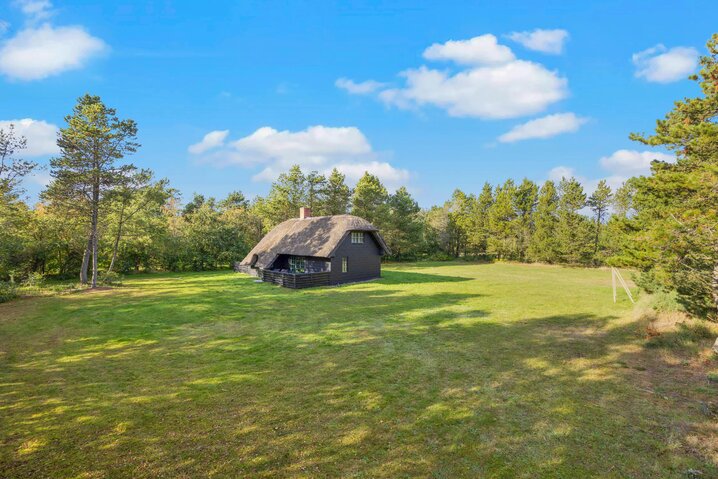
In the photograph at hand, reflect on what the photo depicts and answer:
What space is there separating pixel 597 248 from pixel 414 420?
155ft

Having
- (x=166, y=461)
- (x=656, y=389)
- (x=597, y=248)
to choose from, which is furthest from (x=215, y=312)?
(x=597, y=248)

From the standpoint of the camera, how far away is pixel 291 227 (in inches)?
1273

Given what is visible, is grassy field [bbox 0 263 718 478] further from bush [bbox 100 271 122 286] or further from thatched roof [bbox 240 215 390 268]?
thatched roof [bbox 240 215 390 268]

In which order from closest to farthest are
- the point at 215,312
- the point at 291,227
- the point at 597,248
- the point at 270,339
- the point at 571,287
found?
the point at 270,339, the point at 215,312, the point at 571,287, the point at 291,227, the point at 597,248

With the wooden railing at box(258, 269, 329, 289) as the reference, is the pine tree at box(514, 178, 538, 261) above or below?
above

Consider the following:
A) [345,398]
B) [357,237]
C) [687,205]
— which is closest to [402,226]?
[357,237]

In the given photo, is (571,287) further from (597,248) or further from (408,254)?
(408,254)

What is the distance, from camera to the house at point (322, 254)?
25.2 meters

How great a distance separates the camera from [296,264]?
2881 centimetres

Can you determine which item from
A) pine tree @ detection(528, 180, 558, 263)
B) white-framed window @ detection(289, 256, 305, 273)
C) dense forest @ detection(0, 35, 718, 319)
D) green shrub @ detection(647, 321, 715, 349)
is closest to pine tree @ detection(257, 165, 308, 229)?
dense forest @ detection(0, 35, 718, 319)

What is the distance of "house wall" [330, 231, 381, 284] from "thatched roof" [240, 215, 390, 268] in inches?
25.0

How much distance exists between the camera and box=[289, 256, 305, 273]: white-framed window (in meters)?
28.2

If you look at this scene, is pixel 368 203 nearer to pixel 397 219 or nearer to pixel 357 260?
pixel 397 219

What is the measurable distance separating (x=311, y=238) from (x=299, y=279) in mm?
5564
